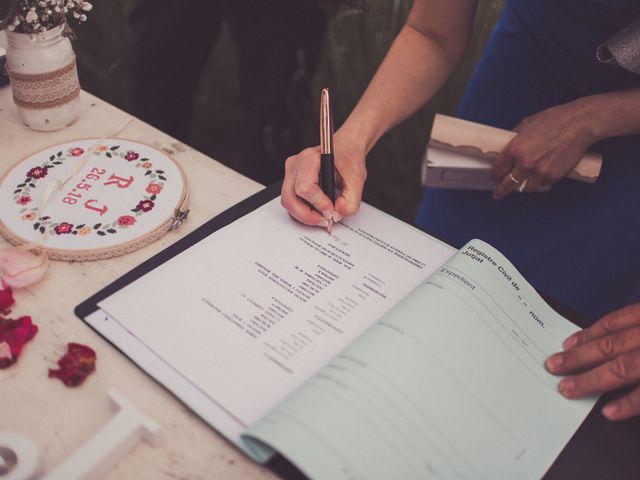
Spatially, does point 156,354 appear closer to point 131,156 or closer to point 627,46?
point 131,156

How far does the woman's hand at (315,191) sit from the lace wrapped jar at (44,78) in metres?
0.44

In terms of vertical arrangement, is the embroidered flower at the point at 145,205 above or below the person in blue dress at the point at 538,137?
below

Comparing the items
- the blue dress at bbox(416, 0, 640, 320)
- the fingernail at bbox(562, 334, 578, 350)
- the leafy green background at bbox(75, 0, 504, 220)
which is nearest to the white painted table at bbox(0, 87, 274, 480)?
the fingernail at bbox(562, 334, 578, 350)

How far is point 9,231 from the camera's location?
770mm

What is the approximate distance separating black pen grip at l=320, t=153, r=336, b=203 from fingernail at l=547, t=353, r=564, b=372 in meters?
0.37

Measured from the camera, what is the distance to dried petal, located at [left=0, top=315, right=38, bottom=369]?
2.09 ft

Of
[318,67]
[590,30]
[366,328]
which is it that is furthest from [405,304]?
[318,67]

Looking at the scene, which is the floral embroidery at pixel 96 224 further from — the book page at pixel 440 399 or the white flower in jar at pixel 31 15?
the book page at pixel 440 399

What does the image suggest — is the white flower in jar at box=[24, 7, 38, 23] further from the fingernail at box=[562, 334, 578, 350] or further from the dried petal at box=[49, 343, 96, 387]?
the fingernail at box=[562, 334, 578, 350]

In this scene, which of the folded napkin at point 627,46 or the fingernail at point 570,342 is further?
the folded napkin at point 627,46

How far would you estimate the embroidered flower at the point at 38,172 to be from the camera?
0.86 m

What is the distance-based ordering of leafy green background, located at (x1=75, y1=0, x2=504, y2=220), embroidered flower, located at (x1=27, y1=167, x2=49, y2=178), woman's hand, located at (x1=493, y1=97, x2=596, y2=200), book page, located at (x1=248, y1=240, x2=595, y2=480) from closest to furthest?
book page, located at (x1=248, y1=240, x2=595, y2=480)
embroidered flower, located at (x1=27, y1=167, x2=49, y2=178)
woman's hand, located at (x1=493, y1=97, x2=596, y2=200)
leafy green background, located at (x1=75, y1=0, x2=504, y2=220)

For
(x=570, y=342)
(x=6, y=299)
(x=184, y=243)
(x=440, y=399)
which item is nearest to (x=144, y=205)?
(x=184, y=243)

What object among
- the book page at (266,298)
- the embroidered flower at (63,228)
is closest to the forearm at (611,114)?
the book page at (266,298)
